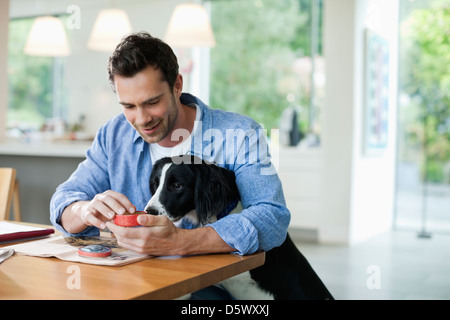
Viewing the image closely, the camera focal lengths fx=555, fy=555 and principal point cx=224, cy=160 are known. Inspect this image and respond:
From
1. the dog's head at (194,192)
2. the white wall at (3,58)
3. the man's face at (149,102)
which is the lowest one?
the dog's head at (194,192)

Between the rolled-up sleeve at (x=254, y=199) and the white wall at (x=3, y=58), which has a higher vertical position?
the white wall at (x=3, y=58)

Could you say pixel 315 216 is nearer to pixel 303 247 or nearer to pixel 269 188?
pixel 303 247

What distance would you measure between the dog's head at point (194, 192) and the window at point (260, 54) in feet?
17.5

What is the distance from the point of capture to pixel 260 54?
25.1ft

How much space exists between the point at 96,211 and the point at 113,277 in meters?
0.32

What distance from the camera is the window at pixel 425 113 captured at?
19.7ft

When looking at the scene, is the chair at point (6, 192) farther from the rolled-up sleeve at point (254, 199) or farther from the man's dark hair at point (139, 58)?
the rolled-up sleeve at point (254, 199)

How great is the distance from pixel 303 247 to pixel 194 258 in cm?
372

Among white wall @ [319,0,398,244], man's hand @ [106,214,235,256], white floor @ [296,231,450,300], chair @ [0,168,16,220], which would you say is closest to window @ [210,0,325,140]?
white wall @ [319,0,398,244]

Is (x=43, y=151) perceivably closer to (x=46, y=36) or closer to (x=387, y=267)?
(x=46, y=36)

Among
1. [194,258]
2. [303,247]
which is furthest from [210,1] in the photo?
[194,258]

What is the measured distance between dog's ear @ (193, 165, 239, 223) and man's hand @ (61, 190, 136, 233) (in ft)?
0.84

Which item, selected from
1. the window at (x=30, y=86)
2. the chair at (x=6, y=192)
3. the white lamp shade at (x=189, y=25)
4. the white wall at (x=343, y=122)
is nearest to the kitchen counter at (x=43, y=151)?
the white lamp shade at (x=189, y=25)

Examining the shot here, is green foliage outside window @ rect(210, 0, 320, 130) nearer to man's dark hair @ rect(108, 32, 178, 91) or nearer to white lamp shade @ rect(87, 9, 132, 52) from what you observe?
white lamp shade @ rect(87, 9, 132, 52)
